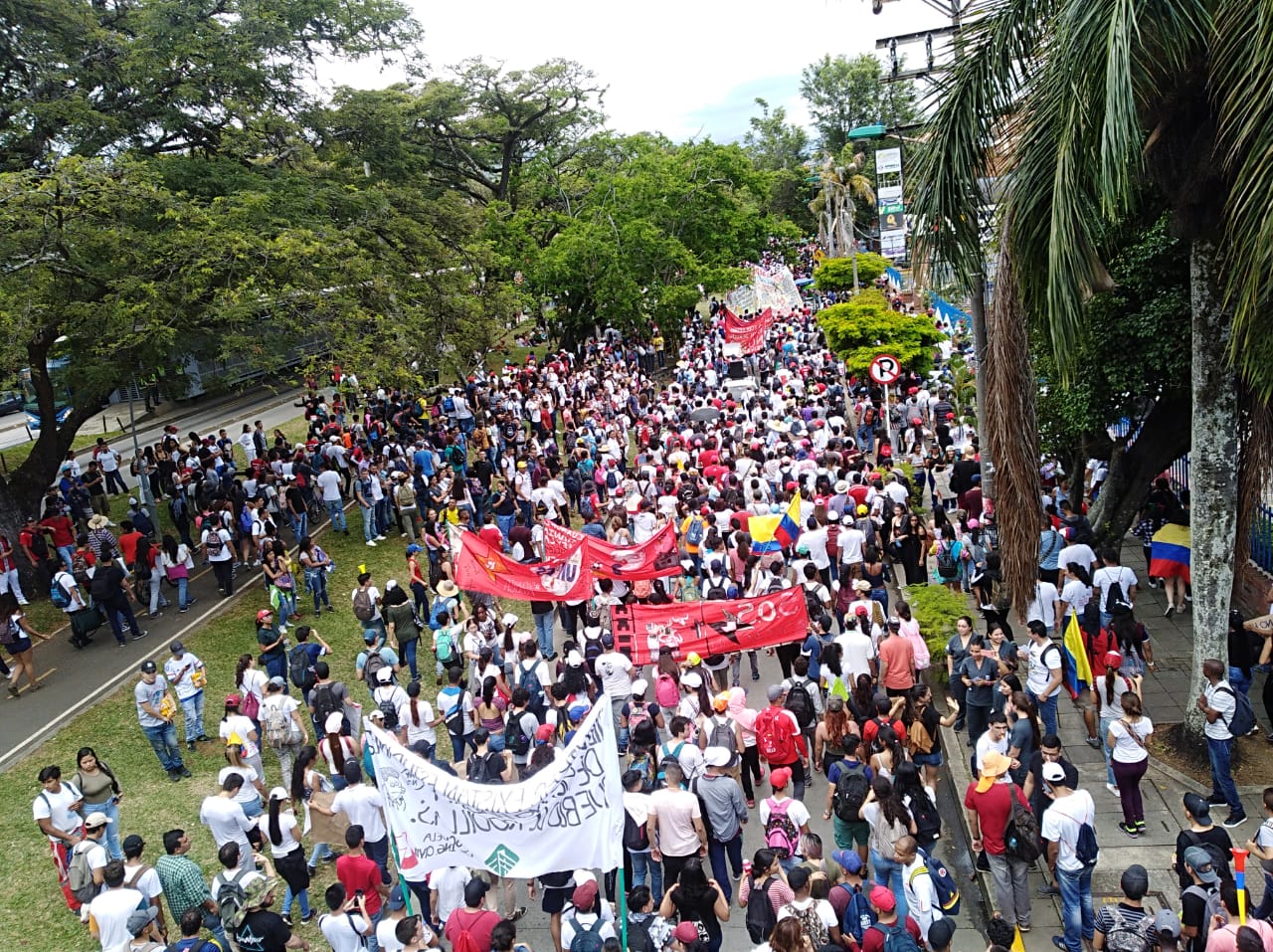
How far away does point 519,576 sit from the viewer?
13273 mm

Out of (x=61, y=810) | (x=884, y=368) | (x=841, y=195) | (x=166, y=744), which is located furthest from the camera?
(x=841, y=195)

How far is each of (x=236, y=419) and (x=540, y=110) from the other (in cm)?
1752

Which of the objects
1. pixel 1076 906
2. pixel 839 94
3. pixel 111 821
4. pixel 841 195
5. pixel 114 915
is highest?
pixel 839 94

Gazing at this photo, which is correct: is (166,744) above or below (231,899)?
below

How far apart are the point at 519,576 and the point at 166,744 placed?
14.6ft

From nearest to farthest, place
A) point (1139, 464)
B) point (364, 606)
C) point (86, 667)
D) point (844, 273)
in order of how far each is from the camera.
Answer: point (364, 606) < point (1139, 464) < point (86, 667) < point (844, 273)

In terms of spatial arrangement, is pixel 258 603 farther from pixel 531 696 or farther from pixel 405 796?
pixel 405 796

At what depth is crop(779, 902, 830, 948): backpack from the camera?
6.30m

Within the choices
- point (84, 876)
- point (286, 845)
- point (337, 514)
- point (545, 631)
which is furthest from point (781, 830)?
point (337, 514)

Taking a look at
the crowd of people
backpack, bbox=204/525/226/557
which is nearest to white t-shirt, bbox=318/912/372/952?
the crowd of people

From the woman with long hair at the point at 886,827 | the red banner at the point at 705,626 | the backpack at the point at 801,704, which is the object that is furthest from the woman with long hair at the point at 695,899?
the red banner at the point at 705,626

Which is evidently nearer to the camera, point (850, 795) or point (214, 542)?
point (850, 795)

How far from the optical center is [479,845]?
7.36m

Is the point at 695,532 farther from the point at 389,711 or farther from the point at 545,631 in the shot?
the point at 389,711
